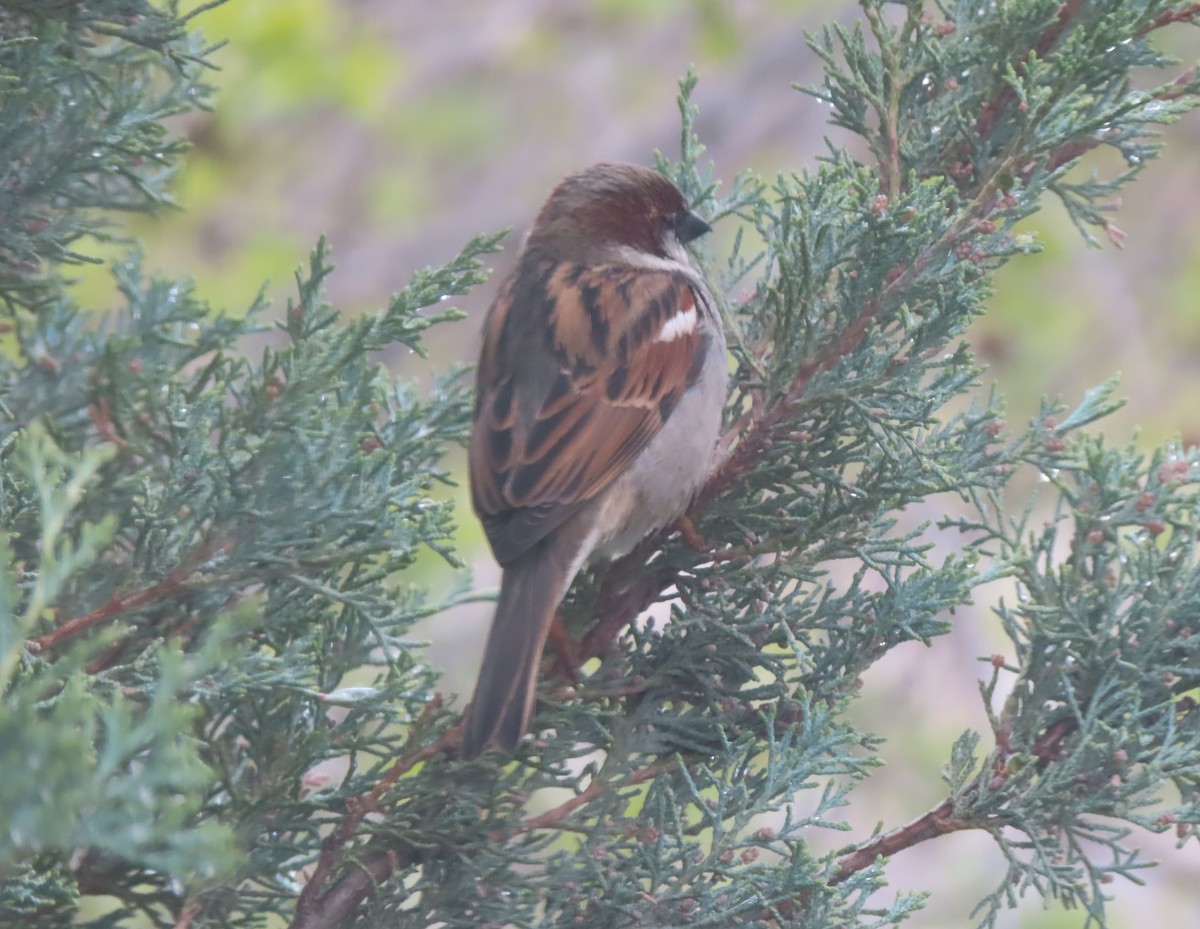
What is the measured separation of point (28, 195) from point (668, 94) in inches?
202

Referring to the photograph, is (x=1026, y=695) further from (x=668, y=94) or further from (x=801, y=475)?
(x=668, y=94)

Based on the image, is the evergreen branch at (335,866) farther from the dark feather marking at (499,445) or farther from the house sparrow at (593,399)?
the dark feather marking at (499,445)

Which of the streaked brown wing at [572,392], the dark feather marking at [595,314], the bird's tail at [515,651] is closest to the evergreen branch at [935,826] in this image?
the bird's tail at [515,651]

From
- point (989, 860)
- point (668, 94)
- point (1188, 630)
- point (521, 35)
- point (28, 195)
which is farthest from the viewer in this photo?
point (668, 94)

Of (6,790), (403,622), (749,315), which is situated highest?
(749,315)

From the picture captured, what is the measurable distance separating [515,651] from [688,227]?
40.0 inches

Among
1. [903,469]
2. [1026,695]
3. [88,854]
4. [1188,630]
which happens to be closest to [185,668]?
[88,854]

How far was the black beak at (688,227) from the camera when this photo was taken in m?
2.39

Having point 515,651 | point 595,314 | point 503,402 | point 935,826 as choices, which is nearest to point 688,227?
point 595,314

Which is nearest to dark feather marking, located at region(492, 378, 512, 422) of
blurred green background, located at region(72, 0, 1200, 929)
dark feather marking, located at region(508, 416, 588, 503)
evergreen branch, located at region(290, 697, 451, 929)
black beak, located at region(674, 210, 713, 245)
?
dark feather marking, located at region(508, 416, 588, 503)

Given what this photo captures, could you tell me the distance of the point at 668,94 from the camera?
6.64 metres

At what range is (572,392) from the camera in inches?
93.2

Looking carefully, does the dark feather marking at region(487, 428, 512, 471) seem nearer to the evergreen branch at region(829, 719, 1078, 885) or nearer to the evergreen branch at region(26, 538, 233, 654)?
the evergreen branch at region(26, 538, 233, 654)

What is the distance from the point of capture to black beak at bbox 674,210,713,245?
2391 millimetres
